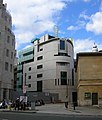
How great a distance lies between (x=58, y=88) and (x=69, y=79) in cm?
663

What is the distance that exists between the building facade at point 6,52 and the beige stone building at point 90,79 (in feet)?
83.7

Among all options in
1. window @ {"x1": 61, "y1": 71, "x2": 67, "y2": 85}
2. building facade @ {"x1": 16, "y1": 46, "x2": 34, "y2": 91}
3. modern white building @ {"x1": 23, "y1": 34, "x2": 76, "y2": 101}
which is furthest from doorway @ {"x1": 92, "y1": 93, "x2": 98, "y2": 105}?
building facade @ {"x1": 16, "y1": 46, "x2": 34, "y2": 91}

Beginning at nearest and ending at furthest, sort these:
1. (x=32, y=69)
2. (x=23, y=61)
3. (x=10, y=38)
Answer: (x=10, y=38) < (x=32, y=69) < (x=23, y=61)

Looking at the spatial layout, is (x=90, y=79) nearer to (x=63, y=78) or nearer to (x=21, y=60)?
(x=63, y=78)

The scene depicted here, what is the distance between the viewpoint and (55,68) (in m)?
109

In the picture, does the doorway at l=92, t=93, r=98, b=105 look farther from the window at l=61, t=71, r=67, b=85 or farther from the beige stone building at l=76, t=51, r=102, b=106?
the window at l=61, t=71, r=67, b=85

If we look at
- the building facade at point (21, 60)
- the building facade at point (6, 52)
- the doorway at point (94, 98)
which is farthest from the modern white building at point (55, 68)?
the doorway at point (94, 98)

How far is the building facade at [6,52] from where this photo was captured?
73.8 metres

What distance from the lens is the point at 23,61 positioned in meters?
128

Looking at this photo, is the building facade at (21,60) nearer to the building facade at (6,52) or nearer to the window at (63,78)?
the window at (63,78)

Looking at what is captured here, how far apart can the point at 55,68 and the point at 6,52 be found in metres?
36.3

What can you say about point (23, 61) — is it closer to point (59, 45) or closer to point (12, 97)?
point (59, 45)

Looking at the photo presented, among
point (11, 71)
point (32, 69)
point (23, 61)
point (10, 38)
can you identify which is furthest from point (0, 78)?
point (23, 61)

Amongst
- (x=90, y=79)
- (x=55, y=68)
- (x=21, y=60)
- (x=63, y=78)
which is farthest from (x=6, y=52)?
(x=21, y=60)
